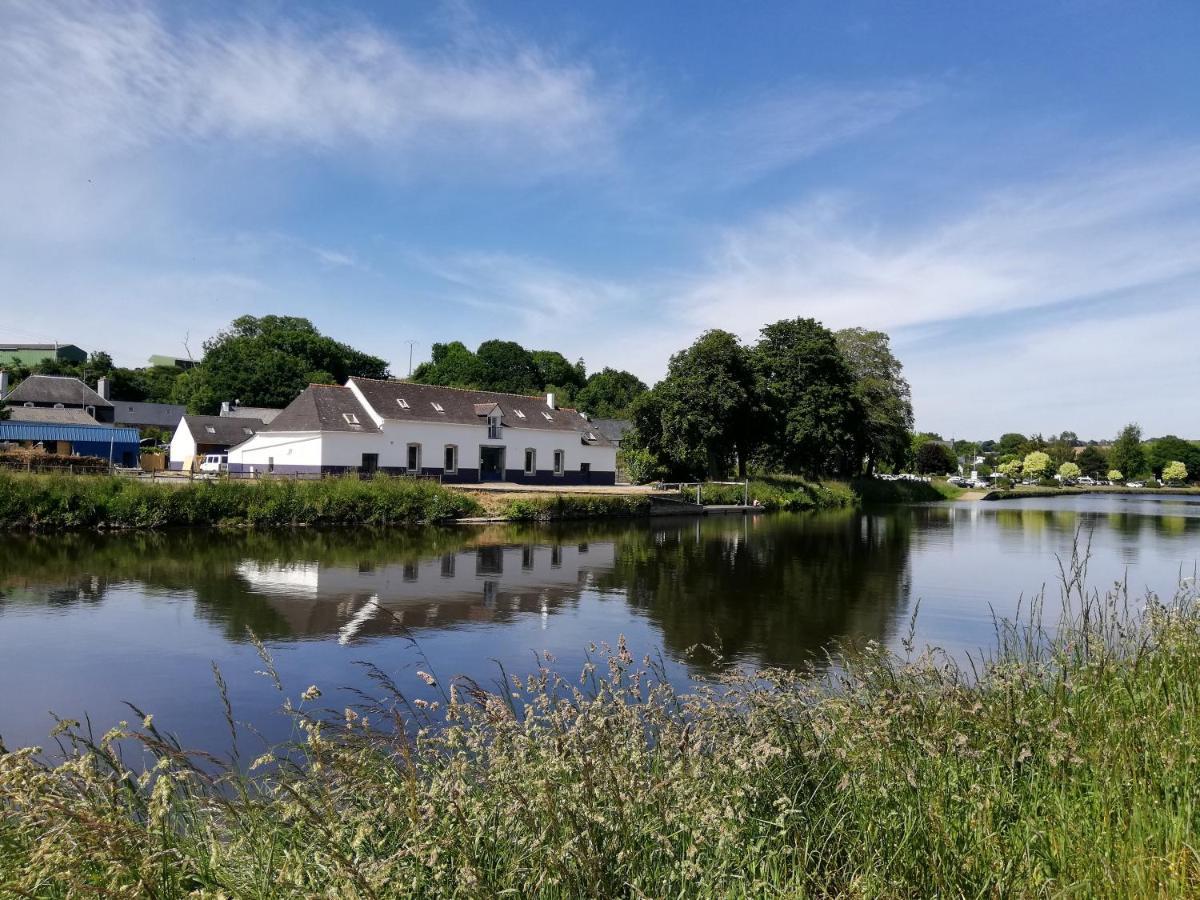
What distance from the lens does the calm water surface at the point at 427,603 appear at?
9.12 metres

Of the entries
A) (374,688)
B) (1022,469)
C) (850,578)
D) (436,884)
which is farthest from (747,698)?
(1022,469)

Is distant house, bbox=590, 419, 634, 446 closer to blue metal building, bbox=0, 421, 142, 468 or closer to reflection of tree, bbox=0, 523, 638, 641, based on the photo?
blue metal building, bbox=0, 421, 142, 468

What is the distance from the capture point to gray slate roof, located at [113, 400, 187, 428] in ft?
210

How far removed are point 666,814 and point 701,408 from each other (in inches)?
1694

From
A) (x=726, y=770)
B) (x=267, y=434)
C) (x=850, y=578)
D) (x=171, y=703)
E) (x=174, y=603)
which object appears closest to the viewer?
(x=726, y=770)

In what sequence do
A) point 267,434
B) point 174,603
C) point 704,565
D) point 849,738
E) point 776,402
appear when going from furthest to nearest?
point 776,402, point 267,434, point 704,565, point 174,603, point 849,738

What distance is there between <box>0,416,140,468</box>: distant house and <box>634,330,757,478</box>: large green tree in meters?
30.7

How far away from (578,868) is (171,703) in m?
7.17

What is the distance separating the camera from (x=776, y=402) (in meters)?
50.1

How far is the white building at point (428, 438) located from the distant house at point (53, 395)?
956 inches

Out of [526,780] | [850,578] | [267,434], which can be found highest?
[267,434]

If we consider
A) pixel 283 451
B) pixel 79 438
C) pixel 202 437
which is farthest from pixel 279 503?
pixel 202 437

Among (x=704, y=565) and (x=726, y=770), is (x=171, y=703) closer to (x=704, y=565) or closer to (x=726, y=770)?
(x=726, y=770)

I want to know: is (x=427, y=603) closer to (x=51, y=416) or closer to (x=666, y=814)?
(x=666, y=814)
